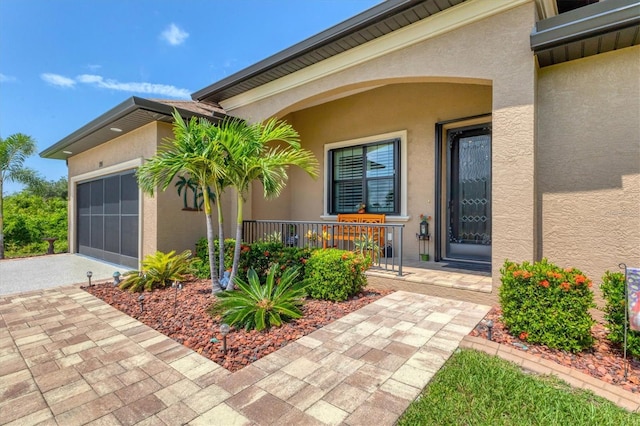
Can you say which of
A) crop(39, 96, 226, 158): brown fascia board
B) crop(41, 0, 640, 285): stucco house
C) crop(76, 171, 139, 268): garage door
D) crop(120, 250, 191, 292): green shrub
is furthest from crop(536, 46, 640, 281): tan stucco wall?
crop(76, 171, 139, 268): garage door

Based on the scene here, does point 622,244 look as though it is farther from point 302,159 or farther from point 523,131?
point 302,159

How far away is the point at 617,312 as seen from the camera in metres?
2.78

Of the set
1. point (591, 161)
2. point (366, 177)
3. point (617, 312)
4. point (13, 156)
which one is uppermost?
point (13, 156)

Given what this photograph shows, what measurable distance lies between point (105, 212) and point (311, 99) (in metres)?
7.13

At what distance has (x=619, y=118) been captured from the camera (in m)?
3.76

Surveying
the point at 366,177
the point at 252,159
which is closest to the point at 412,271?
the point at 366,177

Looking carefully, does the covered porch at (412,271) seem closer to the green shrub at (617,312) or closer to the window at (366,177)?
the window at (366,177)

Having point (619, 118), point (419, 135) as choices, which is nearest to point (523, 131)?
point (619, 118)

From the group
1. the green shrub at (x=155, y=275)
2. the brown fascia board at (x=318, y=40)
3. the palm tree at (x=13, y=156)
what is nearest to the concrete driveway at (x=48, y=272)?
the green shrub at (x=155, y=275)

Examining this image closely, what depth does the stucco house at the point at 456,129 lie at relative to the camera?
377 cm

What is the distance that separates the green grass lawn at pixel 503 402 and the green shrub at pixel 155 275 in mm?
4817

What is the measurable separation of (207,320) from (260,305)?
0.70m

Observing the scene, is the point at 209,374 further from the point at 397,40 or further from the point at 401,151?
the point at 401,151

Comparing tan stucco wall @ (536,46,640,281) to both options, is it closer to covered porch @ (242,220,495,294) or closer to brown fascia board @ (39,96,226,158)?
covered porch @ (242,220,495,294)
